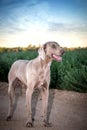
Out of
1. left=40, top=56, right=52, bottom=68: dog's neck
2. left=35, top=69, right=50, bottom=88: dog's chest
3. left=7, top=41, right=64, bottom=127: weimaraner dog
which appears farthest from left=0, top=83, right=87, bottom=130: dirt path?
left=40, top=56, right=52, bottom=68: dog's neck

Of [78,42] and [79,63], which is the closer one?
[78,42]

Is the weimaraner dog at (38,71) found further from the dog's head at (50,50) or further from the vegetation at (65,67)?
the vegetation at (65,67)

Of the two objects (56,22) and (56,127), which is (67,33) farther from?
(56,127)

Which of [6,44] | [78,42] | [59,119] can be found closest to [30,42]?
[6,44]

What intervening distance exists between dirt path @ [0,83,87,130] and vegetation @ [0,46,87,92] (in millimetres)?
87

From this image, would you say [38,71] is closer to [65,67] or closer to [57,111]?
[57,111]

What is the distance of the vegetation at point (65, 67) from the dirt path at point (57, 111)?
0.09m

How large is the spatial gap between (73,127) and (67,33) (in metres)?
0.67

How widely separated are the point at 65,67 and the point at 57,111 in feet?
2.36

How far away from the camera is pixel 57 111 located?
292cm

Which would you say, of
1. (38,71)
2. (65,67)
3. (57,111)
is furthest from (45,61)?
(65,67)

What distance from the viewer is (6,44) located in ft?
9.24

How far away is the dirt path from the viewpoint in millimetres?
2570

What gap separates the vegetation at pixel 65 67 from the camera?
299 cm
